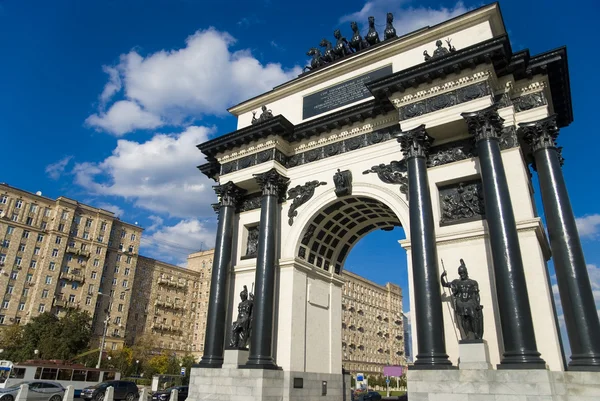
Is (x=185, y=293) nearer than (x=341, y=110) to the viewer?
No

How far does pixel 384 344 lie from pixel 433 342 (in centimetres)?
8630

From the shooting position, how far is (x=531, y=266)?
13805mm

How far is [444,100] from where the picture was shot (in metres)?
16.5

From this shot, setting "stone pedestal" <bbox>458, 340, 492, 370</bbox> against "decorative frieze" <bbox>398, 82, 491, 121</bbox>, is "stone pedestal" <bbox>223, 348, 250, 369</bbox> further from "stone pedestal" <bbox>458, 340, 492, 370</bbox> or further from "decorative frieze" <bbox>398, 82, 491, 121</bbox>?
"decorative frieze" <bbox>398, 82, 491, 121</bbox>

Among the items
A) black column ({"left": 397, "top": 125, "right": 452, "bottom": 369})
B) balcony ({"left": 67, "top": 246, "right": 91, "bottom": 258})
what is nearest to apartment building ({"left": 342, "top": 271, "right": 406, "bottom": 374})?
balcony ({"left": 67, "top": 246, "right": 91, "bottom": 258})

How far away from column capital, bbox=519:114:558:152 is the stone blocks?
7.67 meters

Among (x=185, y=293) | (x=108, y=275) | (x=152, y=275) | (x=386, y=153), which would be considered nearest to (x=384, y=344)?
(x=185, y=293)

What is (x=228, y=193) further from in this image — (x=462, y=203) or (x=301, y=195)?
(x=462, y=203)

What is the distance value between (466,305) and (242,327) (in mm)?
9446

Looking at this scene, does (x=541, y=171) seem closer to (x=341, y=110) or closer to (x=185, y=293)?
(x=341, y=110)

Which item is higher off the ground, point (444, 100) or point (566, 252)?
point (444, 100)

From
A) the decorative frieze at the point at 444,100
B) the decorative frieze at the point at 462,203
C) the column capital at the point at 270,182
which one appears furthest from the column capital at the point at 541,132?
the column capital at the point at 270,182

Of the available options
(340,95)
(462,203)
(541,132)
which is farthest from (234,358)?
(541,132)

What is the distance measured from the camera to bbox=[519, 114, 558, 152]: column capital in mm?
15055
